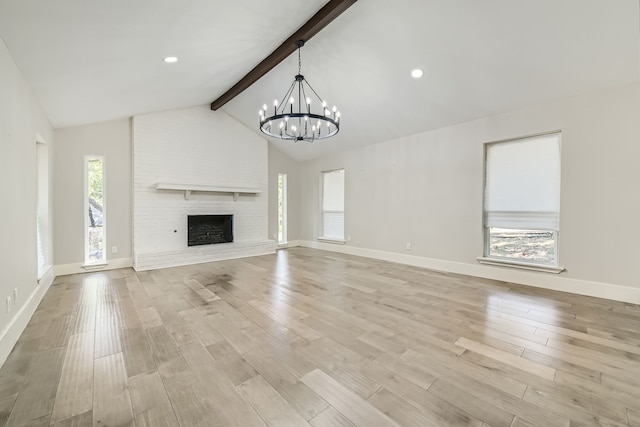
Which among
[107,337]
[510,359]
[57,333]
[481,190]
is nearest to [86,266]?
[57,333]

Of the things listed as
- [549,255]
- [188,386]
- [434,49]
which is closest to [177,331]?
[188,386]

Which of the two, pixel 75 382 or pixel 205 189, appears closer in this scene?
pixel 75 382

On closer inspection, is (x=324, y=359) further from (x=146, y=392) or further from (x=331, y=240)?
(x=331, y=240)

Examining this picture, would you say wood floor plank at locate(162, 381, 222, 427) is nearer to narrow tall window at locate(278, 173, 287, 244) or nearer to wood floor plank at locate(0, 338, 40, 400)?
wood floor plank at locate(0, 338, 40, 400)

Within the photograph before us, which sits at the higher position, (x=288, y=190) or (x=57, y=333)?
(x=288, y=190)

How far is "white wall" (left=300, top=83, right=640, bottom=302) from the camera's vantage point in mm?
3551

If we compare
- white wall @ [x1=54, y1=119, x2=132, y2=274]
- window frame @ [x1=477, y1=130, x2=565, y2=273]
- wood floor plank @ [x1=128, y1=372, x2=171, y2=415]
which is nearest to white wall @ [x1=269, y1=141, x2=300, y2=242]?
white wall @ [x1=54, y1=119, x2=132, y2=274]

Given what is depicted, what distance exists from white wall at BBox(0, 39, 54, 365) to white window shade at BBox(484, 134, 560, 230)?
601cm

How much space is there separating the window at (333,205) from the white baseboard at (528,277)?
1.47 meters

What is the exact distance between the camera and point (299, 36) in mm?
3678

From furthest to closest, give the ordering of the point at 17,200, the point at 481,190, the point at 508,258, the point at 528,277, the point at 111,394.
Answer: the point at 481,190, the point at 508,258, the point at 528,277, the point at 17,200, the point at 111,394

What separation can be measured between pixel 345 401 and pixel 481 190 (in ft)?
14.0

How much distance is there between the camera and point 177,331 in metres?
2.70

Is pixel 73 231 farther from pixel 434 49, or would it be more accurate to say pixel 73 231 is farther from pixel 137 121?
pixel 434 49
